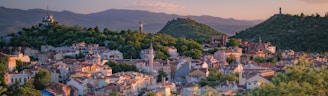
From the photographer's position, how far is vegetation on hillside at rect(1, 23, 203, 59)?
38.4 meters

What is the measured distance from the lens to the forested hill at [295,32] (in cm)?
4858

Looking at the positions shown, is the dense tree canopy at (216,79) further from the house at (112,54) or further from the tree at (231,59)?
the house at (112,54)

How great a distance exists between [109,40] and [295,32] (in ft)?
73.6

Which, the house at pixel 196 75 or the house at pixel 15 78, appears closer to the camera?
the house at pixel 15 78

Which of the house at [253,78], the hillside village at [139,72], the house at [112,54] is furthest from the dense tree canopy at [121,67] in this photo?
the house at [253,78]

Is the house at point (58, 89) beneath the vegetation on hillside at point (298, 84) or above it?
beneath

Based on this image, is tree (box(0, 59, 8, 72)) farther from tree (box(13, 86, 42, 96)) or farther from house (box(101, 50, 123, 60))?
house (box(101, 50, 123, 60))

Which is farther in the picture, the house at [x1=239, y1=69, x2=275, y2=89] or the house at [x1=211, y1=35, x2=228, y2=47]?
the house at [x1=211, y1=35, x2=228, y2=47]

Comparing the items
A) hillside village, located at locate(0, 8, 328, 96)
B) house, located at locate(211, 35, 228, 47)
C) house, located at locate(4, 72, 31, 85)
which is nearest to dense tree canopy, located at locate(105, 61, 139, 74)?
hillside village, located at locate(0, 8, 328, 96)

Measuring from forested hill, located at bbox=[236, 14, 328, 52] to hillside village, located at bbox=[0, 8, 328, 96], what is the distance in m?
9.42

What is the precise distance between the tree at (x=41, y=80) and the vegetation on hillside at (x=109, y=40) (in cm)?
1352

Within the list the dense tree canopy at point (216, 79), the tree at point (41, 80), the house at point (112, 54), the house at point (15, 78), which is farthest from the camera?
the house at point (112, 54)

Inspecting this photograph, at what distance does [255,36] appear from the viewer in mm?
56688

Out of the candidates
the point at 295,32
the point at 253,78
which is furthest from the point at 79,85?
the point at 295,32
